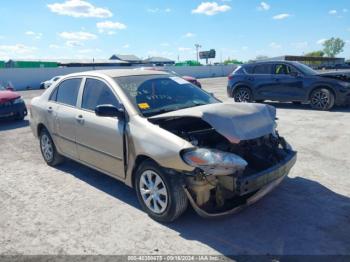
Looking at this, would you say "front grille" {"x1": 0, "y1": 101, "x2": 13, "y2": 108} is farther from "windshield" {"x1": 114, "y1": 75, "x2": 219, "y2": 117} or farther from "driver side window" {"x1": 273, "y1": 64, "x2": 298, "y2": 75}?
"driver side window" {"x1": 273, "y1": 64, "x2": 298, "y2": 75}

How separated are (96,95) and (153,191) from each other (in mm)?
1754

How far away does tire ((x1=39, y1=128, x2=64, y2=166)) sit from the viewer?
20.0 ft

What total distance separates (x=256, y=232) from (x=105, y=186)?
2453mm

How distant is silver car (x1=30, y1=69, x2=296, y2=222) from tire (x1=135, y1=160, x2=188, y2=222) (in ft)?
0.04

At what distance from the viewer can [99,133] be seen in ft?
15.1

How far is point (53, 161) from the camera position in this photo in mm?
6191

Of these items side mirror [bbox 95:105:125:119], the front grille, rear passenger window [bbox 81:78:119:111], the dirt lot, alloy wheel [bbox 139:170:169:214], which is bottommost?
the dirt lot

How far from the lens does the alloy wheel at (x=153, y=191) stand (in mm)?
3877

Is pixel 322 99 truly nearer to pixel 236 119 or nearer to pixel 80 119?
pixel 236 119

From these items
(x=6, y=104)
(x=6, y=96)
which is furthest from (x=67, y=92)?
(x=6, y=96)

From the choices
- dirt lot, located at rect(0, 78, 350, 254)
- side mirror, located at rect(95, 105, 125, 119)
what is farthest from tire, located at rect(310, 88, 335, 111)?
side mirror, located at rect(95, 105, 125, 119)

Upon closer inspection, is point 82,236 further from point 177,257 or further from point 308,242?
point 308,242

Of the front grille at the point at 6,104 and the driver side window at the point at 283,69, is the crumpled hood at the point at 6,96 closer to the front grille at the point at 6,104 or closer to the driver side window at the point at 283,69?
the front grille at the point at 6,104

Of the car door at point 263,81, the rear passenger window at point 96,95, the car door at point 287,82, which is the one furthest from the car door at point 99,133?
the car door at point 263,81
